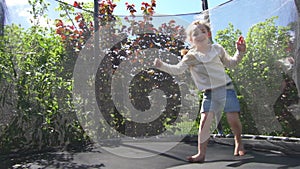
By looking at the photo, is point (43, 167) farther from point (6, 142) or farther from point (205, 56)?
point (205, 56)

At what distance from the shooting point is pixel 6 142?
69.7 inches

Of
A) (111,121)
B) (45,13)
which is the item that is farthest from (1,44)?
(111,121)

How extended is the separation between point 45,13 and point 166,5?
1007 millimetres

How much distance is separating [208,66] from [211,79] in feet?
0.23

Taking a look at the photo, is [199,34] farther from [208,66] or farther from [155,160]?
[155,160]

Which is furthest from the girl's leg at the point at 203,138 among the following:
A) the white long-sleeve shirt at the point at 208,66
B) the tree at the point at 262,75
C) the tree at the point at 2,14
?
the tree at the point at 2,14

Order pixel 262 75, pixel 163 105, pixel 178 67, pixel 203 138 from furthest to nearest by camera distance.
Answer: pixel 163 105 → pixel 262 75 → pixel 178 67 → pixel 203 138

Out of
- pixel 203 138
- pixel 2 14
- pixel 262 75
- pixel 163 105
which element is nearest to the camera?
pixel 203 138

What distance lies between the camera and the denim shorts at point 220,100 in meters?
1.48

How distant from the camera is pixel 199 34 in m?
1.55

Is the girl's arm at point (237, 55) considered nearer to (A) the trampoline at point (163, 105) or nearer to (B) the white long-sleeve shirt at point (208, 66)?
(B) the white long-sleeve shirt at point (208, 66)

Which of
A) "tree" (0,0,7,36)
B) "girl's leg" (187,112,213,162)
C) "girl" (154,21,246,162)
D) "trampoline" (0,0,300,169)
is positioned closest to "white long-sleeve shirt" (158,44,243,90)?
"girl" (154,21,246,162)

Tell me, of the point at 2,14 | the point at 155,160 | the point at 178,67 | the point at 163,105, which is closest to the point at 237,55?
the point at 178,67

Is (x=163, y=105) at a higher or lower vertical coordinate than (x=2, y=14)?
lower
